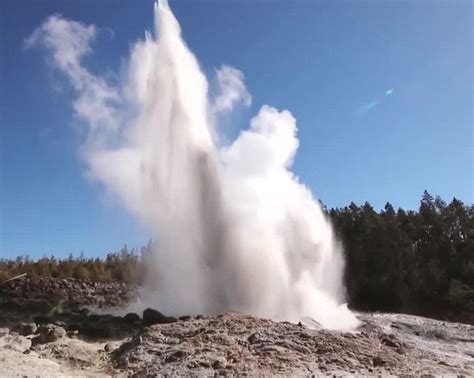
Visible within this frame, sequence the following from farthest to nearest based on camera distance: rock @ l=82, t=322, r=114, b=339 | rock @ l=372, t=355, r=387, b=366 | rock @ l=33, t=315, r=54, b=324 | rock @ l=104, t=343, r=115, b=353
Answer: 1. rock @ l=33, t=315, r=54, b=324
2. rock @ l=82, t=322, r=114, b=339
3. rock @ l=104, t=343, r=115, b=353
4. rock @ l=372, t=355, r=387, b=366

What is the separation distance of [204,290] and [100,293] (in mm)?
11006

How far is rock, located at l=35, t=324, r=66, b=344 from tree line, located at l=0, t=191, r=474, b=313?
17.9 meters

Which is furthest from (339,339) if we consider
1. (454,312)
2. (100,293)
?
(454,312)

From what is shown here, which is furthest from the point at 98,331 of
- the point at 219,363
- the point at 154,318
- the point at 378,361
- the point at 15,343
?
the point at 378,361

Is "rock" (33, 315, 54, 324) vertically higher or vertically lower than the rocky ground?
higher

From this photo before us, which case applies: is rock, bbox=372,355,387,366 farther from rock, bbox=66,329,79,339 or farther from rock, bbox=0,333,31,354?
rock, bbox=0,333,31,354

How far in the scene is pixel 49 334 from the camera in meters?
12.4

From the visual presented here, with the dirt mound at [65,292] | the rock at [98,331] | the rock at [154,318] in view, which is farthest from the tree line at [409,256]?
the rock at [98,331]

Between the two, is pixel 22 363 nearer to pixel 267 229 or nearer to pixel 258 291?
pixel 258 291

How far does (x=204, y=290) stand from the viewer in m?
18.6

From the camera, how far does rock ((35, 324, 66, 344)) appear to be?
12.2 m

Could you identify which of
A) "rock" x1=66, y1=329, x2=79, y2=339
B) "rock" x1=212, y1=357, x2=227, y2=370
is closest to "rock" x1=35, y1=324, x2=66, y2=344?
"rock" x1=66, y1=329, x2=79, y2=339

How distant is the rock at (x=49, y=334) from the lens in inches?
482

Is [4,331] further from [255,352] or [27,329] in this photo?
[255,352]
